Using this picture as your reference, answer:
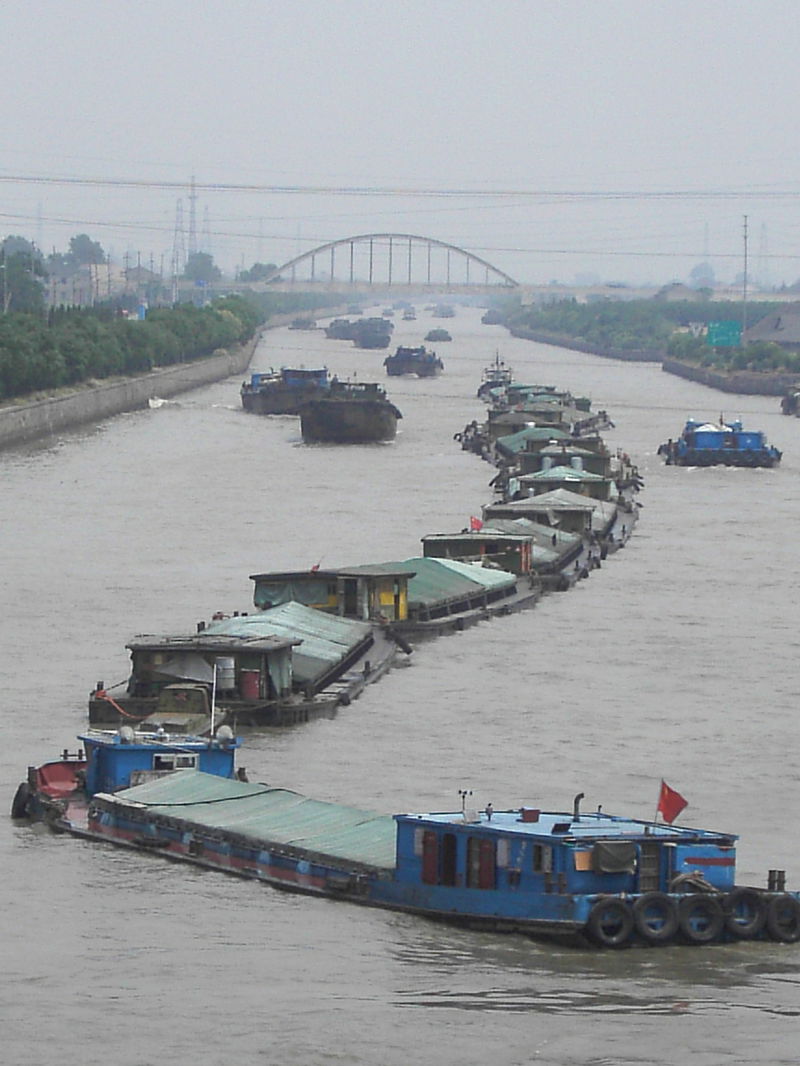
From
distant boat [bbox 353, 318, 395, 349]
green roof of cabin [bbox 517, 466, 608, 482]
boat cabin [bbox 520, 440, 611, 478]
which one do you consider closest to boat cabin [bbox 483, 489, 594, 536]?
green roof of cabin [bbox 517, 466, 608, 482]

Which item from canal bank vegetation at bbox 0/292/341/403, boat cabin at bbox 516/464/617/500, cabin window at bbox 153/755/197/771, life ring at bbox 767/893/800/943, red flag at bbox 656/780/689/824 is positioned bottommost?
life ring at bbox 767/893/800/943

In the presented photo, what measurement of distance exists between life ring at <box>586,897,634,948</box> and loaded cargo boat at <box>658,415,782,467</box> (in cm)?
3408

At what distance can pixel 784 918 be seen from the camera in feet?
40.5

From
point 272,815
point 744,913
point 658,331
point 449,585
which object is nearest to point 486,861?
point 744,913

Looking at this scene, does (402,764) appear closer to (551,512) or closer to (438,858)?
(438,858)

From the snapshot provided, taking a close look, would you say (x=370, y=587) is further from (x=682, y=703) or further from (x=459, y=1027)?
(x=459, y=1027)

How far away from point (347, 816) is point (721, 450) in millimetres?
32625

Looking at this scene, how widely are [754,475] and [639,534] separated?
36.9 feet

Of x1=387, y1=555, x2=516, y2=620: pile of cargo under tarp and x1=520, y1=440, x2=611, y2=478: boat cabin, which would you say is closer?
x1=387, y1=555, x2=516, y2=620: pile of cargo under tarp

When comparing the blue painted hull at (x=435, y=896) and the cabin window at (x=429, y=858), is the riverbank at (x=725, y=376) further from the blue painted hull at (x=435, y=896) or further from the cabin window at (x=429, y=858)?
the cabin window at (x=429, y=858)

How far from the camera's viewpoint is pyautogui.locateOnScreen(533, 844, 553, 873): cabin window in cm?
1230

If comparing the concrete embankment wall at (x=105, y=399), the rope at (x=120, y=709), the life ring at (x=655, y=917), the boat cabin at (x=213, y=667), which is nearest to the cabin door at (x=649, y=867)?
the life ring at (x=655, y=917)

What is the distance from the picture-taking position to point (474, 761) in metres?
16.7

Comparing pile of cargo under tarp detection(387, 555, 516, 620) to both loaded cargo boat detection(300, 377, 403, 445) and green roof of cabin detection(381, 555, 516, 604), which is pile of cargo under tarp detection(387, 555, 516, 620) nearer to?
green roof of cabin detection(381, 555, 516, 604)
